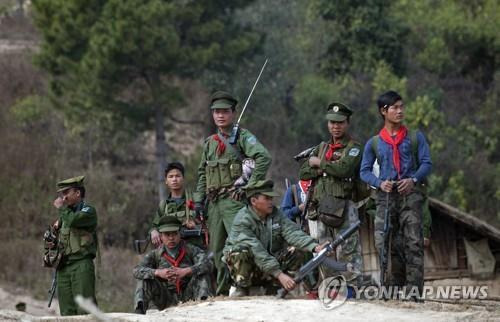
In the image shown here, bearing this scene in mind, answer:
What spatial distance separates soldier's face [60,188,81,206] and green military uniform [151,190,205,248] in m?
1.06

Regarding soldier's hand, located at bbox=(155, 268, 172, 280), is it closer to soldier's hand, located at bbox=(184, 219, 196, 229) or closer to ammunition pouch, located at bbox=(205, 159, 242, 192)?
soldier's hand, located at bbox=(184, 219, 196, 229)

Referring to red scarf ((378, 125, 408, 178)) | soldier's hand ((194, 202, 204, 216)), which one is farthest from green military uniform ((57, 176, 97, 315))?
red scarf ((378, 125, 408, 178))

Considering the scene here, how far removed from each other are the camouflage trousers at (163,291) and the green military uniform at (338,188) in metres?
1.32

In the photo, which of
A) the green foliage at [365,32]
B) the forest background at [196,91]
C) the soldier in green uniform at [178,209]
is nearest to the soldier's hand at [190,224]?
the soldier in green uniform at [178,209]

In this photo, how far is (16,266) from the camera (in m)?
29.0

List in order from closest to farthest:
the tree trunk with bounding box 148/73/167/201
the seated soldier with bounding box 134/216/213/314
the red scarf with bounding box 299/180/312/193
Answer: the seated soldier with bounding box 134/216/213/314
the red scarf with bounding box 299/180/312/193
the tree trunk with bounding box 148/73/167/201

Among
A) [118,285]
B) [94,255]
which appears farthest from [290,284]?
[118,285]

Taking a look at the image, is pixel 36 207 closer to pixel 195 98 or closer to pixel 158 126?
pixel 158 126

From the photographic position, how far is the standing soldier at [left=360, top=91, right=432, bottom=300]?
12219 mm

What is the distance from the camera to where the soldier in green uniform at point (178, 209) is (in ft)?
45.4

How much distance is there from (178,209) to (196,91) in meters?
22.4

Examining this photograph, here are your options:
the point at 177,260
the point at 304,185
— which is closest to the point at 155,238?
the point at 177,260

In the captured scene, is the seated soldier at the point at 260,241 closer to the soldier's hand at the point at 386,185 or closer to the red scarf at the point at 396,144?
the soldier's hand at the point at 386,185

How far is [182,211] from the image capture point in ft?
45.7
